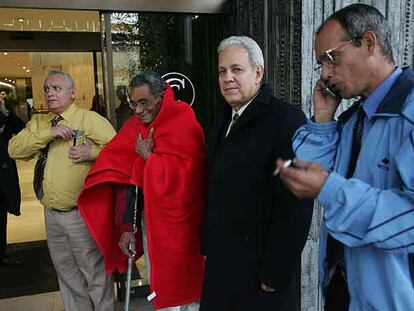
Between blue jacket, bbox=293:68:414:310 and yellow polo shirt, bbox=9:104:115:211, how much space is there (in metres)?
1.92

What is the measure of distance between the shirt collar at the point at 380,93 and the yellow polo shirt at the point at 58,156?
1.92 m

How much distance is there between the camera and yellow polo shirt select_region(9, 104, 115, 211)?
2.69m

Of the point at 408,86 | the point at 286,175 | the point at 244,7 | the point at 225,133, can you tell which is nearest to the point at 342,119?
the point at 408,86

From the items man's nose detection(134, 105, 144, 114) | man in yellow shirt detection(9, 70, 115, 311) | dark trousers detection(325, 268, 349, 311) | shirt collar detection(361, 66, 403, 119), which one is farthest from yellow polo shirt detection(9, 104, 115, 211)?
shirt collar detection(361, 66, 403, 119)

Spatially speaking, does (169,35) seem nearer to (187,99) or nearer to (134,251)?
(187,99)

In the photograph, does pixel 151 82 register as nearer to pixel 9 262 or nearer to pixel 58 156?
pixel 58 156

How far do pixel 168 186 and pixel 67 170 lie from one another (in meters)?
0.80

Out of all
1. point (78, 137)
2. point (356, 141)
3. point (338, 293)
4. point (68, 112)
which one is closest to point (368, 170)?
point (356, 141)

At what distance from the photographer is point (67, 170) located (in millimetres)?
2701

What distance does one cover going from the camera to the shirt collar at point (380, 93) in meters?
1.23

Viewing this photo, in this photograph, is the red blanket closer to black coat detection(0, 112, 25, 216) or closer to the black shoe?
black coat detection(0, 112, 25, 216)

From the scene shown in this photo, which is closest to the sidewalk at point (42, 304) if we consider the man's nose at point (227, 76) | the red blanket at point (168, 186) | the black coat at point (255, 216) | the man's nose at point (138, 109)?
the red blanket at point (168, 186)

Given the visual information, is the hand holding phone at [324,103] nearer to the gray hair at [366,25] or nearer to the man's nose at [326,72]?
the man's nose at [326,72]

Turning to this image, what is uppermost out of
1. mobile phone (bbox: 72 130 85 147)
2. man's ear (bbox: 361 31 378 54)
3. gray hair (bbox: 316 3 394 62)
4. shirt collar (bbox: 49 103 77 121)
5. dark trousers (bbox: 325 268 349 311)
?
gray hair (bbox: 316 3 394 62)
